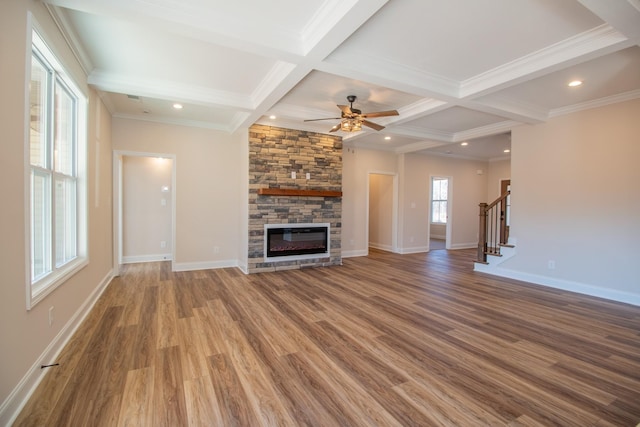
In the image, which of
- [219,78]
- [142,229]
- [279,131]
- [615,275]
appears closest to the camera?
[219,78]

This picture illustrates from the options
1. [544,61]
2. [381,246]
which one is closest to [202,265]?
[381,246]

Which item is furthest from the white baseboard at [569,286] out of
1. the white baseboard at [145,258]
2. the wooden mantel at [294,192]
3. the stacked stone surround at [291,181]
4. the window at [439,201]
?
the white baseboard at [145,258]

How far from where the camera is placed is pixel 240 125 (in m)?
5.12

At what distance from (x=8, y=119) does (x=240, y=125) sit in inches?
141

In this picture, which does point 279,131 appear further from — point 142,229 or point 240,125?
point 142,229

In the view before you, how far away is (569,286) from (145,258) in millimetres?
7881

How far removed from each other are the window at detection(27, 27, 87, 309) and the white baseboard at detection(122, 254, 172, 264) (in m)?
3.10

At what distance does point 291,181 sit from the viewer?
566cm

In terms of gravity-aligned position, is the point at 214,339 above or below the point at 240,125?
below

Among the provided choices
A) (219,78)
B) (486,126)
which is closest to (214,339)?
(219,78)

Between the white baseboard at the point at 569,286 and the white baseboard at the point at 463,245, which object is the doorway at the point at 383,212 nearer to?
the white baseboard at the point at 463,245

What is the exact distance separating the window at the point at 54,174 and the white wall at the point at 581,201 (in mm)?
6373

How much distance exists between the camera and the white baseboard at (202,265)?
17.8ft

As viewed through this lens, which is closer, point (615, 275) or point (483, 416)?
point (483, 416)
